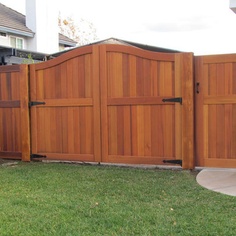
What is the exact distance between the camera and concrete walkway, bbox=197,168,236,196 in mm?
4426

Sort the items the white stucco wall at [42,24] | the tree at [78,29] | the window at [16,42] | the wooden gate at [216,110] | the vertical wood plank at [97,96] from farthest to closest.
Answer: the tree at [78,29], the white stucco wall at [42,24], the window at [16,42], the vertical wood plank at [97,96], the wooden gate at [216,110]

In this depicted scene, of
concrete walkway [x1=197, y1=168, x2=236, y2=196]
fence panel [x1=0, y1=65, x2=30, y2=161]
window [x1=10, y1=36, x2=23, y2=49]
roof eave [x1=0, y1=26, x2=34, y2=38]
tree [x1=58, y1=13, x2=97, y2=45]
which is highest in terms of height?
tree [x1=58, y1=13, x2=97, y2=45]

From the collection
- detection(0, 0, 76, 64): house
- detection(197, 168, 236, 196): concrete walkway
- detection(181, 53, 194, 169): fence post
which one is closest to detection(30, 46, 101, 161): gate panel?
detection(181, 53, 194, 169): fence post

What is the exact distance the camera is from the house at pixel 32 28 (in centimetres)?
1778

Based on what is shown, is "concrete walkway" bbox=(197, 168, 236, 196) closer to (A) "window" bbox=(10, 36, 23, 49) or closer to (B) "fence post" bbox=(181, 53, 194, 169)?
(B) "fence post" bbox=(181, 53, 194, 169)

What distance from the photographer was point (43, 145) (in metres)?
6.52

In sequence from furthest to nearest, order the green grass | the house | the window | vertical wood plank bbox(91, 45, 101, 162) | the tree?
1. the tree
2. the window
3. the house
4. vertical wood plank bbox(91, 45, 101, 162)
5. the green grass

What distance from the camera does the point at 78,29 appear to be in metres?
34.0

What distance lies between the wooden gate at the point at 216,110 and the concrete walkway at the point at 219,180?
0.14m

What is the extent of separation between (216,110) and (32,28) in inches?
632

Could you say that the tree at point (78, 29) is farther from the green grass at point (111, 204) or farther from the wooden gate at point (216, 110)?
the green grass at point (111, 204)

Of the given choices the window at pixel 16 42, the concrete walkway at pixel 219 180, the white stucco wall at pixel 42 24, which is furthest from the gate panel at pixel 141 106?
the white stucco wall at pixel 42 24

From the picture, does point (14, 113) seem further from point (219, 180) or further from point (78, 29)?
point (78, 29)

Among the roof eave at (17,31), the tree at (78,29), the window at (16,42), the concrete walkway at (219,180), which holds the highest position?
the tree at (78,29)
